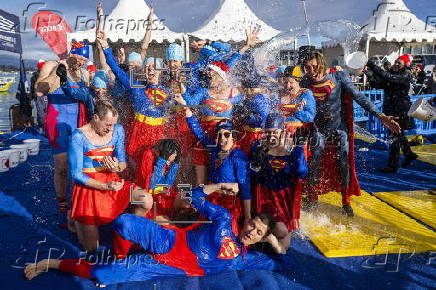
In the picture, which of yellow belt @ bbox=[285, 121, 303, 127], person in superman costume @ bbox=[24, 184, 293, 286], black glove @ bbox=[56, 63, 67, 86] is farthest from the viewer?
yellow belt @ bbox=[285, 121, 303, 127]

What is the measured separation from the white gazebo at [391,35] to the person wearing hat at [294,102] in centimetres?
790

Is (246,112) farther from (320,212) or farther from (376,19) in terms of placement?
(376,19)

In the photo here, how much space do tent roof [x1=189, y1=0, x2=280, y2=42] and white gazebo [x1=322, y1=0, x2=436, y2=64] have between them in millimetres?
2502

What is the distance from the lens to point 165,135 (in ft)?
9.23

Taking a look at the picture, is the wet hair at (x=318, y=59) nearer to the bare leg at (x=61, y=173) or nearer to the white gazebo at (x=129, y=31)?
the bare leg at (x=61, y=173)

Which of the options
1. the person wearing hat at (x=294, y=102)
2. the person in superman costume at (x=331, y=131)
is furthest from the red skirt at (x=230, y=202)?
the person in superman costume at (x=331, y=131)

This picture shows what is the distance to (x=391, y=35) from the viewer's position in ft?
33.5

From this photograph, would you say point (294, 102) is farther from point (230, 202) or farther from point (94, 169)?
point (94, 169)

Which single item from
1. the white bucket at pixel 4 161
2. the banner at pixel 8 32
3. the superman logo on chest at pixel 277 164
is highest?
the banner at pixel 8 32

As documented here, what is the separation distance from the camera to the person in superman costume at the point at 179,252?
6.72ft

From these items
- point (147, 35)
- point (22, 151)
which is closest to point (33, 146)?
point (22, 151)

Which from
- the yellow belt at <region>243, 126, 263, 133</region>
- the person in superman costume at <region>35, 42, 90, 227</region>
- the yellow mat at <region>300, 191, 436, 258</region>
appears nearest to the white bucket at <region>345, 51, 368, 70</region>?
the yellow mat at <region>300, 191, 436, 258</region>

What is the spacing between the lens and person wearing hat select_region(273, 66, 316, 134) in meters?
2.76

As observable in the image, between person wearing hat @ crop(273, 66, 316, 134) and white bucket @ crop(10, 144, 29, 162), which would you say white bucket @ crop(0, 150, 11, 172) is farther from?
person wearing hat @ crop(273, 66, 316, 134)
